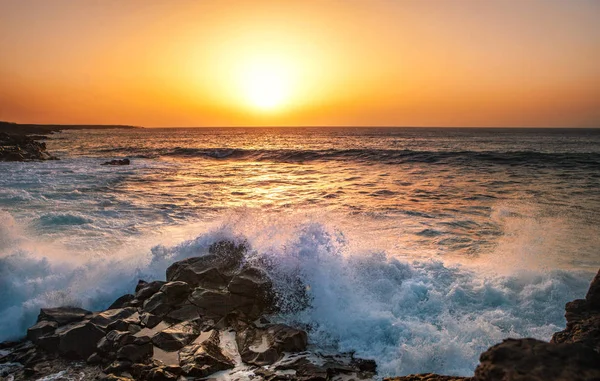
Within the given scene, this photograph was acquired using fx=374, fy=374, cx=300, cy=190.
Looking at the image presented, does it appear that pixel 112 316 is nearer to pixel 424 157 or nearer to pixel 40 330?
pixel 40 330

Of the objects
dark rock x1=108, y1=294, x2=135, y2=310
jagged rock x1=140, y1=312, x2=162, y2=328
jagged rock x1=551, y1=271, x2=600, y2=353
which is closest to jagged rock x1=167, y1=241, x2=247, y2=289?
dark rock x1=108, y1=294, x2=135, y2=310

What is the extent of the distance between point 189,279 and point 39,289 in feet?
10.5

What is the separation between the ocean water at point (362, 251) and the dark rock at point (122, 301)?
49cm

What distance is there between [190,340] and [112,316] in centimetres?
166

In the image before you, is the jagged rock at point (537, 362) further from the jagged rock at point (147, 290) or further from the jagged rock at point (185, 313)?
the jagged rock at point (147, 290)

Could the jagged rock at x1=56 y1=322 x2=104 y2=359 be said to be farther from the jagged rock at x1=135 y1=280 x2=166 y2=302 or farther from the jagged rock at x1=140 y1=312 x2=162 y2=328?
the jagged rock at x1=135 y1=280 x2=166 y2=302

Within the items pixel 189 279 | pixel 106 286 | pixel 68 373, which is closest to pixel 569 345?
pixel 68 373

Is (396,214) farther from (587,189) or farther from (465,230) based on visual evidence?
(587,189)

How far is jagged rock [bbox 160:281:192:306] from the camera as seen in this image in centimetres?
723

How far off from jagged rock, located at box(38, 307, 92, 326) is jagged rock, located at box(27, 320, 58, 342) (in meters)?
0.15

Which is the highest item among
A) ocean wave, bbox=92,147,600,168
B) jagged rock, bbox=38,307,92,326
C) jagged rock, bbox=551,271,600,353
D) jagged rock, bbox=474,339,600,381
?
ocean wave, bbox=92,147,600,168

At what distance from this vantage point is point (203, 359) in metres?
5.46

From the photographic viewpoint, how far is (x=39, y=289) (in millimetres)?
7906

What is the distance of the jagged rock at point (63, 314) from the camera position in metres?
6.59
